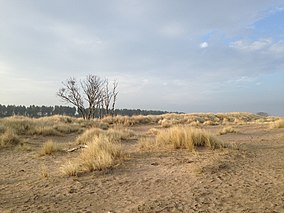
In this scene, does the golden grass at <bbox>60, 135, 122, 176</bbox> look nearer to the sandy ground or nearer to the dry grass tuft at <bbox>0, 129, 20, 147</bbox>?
the sandy ground

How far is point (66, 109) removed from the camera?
82.5 meters

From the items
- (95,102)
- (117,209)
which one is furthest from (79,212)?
(95,102)

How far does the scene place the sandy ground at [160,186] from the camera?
389 cm

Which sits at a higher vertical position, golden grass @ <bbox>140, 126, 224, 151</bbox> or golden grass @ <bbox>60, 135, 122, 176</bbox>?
golden grass @ <bbox>140, 126, 224, 151</bbox>

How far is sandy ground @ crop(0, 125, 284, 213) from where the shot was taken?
389cm

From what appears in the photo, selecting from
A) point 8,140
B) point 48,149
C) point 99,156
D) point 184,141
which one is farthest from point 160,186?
point 8,140

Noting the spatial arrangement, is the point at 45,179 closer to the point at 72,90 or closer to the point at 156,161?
the point at 156,161

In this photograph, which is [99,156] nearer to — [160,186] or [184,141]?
[160,186]

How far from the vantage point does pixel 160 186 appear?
4793 millimetres

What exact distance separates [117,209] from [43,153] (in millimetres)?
5669

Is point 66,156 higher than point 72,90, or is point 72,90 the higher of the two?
point 72,90

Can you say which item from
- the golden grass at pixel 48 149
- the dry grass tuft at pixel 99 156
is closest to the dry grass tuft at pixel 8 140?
the golden grass at pixel 48 149

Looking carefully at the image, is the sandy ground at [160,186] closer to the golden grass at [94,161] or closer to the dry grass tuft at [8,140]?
the golden grass at [94,161]

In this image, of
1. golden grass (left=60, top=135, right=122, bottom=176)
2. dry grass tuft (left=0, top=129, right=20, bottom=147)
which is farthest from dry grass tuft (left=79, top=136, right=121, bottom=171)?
dry grass tuft (left=0, top=129, right=20, bottom=147)
